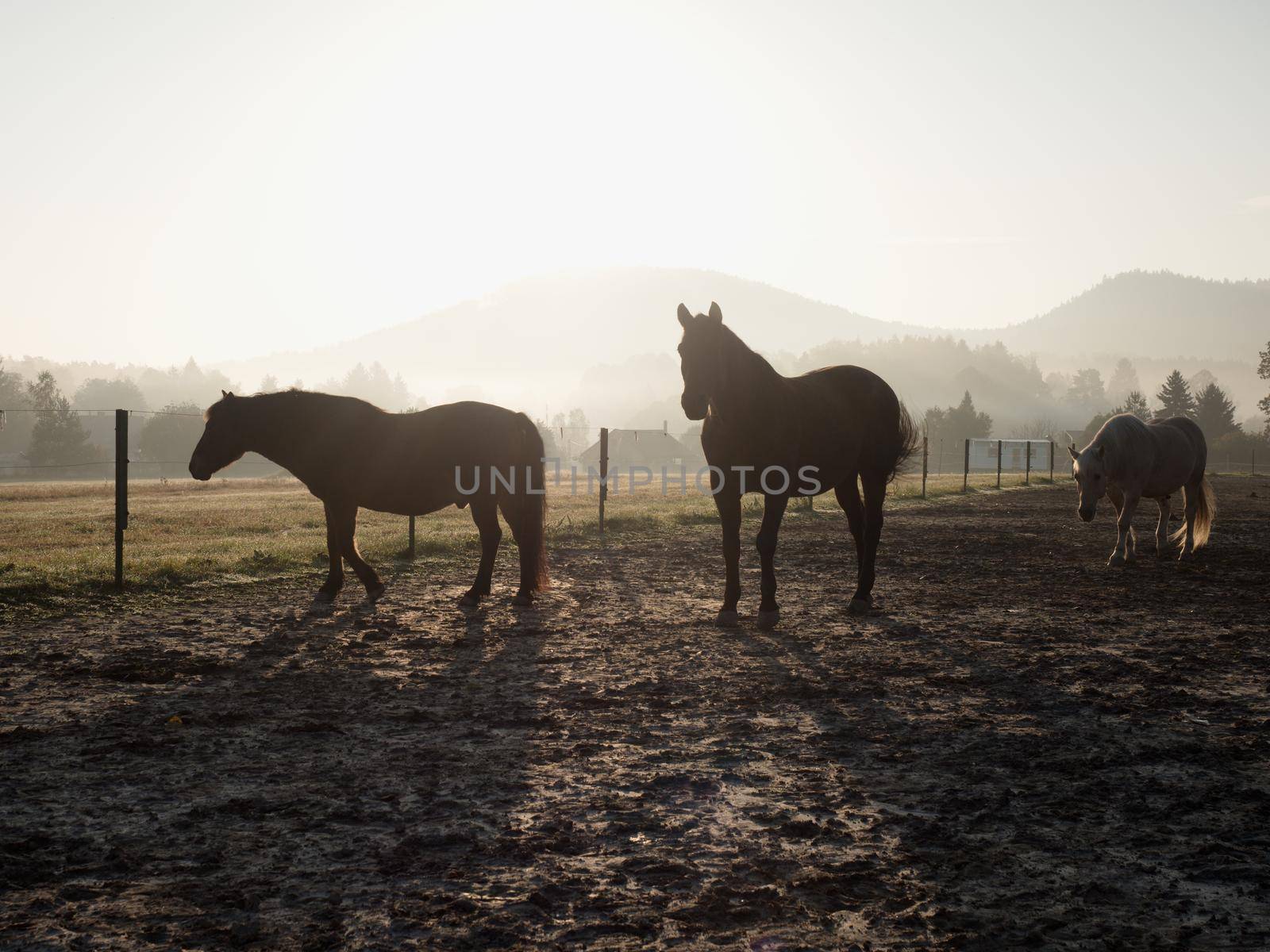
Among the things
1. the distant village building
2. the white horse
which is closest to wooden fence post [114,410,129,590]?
the white horse

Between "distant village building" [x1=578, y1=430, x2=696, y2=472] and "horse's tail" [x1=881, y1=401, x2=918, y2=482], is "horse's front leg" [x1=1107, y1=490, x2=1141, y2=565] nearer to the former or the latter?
"horse's tail" [x1=881, y1=401, x2=918, y2=482]

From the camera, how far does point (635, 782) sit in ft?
12.6

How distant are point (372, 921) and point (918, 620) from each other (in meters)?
6.00

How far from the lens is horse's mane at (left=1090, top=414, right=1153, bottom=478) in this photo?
11234 mm

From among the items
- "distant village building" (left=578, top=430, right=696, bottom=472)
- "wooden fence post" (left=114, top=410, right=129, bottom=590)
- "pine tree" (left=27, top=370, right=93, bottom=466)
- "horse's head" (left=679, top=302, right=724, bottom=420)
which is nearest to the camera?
"horse's head" (left=679, top=302, right=724, bottom=420)

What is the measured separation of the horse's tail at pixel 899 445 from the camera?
8344 millimetres

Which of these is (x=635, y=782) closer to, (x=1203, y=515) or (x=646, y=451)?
(x=1203, y=515)

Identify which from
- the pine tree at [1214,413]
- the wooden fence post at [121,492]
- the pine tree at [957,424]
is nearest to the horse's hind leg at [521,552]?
the wooden fence post at [121,492]

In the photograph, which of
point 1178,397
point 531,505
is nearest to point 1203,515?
point 531,505

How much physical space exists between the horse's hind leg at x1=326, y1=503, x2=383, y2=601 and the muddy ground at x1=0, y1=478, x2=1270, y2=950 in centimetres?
74

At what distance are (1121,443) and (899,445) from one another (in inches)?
171

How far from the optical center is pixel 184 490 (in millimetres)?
42844

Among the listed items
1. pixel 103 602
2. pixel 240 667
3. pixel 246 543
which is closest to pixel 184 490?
pixel 246 543

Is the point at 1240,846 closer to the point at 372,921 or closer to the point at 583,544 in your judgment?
the point at 372,921
